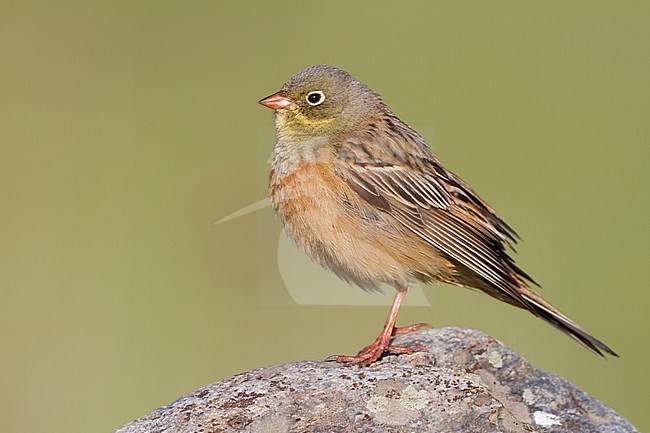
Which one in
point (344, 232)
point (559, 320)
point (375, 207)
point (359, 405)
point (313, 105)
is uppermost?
point (313, 105)

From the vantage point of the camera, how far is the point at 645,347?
8.53 metres

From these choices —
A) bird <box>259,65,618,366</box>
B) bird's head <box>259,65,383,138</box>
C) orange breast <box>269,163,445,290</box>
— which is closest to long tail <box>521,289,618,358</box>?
bird <box>259,65,618,366</box>

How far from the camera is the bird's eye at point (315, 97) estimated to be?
17.5 feet

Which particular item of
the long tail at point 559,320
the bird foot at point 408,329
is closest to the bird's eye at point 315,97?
the bird foot at point 408,329

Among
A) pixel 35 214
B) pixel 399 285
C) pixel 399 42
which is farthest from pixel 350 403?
pixel 399 42

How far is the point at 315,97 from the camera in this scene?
17.5 feet

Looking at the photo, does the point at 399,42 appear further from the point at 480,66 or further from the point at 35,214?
Result: the point at 35,214

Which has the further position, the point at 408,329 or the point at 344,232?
the point at 408,329

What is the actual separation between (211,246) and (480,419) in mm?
4976

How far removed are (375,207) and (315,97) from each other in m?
0.65

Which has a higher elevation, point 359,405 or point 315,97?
point 315,97

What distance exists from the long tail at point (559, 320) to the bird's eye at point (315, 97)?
1.37 m

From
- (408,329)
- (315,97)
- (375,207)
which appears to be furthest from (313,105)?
(408,329)

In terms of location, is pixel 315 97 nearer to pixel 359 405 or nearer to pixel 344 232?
pixel 344 232
